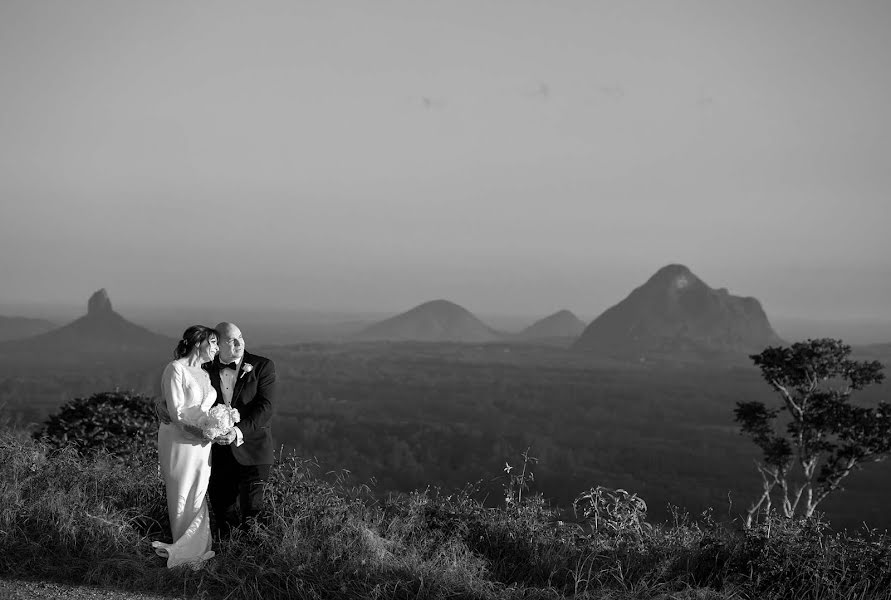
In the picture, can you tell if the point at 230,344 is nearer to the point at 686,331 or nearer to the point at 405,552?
the point at 405,552

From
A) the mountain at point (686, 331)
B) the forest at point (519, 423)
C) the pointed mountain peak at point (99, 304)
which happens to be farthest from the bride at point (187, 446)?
the mountain at point (686, 331)

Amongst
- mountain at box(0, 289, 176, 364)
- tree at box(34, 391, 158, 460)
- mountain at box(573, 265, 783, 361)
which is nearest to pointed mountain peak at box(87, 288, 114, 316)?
mountain at box(0, 289, 176, 364)

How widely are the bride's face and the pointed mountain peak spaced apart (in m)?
144

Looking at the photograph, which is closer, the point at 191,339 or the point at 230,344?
the point at 191,339

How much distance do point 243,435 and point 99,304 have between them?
145827 millimetres

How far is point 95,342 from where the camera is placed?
120m

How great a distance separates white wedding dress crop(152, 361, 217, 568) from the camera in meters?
4.13

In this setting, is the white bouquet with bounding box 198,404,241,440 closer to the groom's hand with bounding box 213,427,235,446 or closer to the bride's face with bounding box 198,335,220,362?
the groom's hand with bounding box 213,427,235,446

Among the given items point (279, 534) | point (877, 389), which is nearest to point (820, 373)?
point (279, 534)

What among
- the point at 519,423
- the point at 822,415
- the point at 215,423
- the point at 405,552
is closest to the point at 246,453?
the point at 215,423

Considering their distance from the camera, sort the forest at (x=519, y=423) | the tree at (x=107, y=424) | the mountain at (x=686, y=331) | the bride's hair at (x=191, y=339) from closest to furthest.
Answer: the bride's hair at (x=191, y=339) < the tree at (x=107, y=424) < the forest at (x=519, y=423) < the mountain at (x=686, y=331)

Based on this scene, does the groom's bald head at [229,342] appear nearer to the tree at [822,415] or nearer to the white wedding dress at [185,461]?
the white wedding dress at [185,461]

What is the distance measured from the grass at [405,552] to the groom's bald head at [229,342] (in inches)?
46.8

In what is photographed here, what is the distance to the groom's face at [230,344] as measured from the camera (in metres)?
4.32
